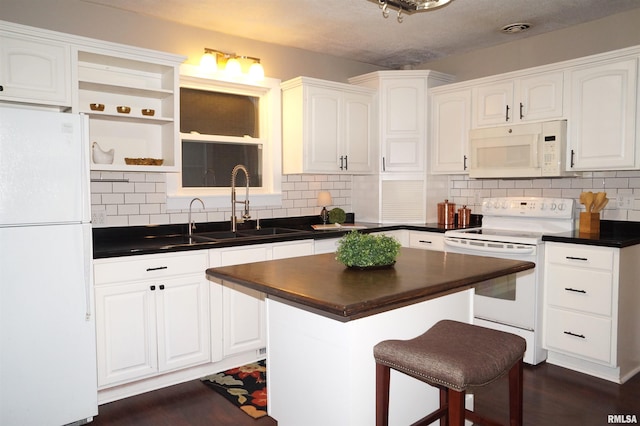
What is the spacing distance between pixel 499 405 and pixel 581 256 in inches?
47.0

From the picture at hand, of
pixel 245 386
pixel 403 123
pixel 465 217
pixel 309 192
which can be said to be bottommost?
pixel 245 386

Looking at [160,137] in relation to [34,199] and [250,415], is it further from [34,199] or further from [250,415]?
[250,415]

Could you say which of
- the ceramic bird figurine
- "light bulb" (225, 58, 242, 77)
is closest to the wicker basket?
the ceramic bird figurine

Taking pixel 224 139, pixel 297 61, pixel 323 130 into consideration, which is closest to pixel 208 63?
pixel 224 139

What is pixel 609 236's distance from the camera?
3.48 m

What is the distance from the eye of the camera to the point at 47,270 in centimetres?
255

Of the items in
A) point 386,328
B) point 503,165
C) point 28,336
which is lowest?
point 28,336

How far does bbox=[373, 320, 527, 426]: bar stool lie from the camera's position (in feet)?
5.60

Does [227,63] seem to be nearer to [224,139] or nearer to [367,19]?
[224,139]

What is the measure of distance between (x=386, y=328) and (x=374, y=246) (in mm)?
372

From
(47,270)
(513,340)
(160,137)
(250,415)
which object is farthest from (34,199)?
(513,340)

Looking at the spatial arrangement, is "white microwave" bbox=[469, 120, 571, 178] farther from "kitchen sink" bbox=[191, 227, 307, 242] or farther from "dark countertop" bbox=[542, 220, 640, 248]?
"kitchen sink" bbox=[191, 227, 307, 242]

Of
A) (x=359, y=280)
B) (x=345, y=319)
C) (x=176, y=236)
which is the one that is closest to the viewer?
(x=345, y=319)

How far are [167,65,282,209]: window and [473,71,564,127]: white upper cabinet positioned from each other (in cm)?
181
